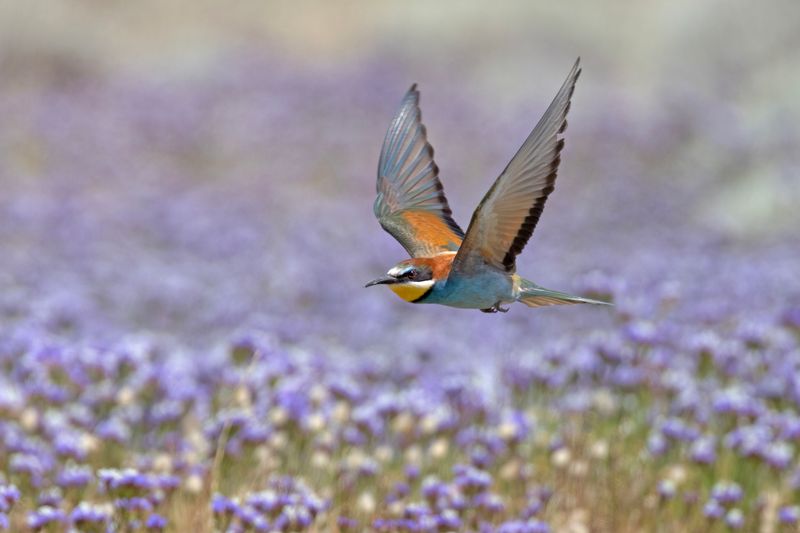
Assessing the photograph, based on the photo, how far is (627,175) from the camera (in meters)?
13.9

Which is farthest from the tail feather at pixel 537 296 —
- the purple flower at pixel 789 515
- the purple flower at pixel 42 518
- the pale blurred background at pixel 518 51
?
the pale blurred background at pixel 518 51

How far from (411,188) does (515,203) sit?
0.77m

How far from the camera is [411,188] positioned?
3.11 meters

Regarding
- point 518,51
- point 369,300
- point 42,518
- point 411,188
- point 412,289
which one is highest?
point 518,51

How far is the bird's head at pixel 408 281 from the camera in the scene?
2.29m

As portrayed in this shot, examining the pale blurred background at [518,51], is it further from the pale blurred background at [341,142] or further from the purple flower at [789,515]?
the purple flower at [789,515]

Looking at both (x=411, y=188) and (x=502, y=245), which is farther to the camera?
(x=411, y=188)

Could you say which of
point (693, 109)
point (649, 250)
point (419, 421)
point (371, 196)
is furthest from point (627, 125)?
point (419, 421)

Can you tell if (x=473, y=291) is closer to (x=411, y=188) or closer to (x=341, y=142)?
(x=411, y=188)

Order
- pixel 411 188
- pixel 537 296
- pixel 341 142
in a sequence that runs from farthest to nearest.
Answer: pixel 341 142 → pixel 411 188 → pixel 537 296

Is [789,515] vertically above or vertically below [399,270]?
below

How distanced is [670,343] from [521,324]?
2.19m

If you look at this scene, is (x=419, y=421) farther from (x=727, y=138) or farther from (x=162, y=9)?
(x=162, y=9)

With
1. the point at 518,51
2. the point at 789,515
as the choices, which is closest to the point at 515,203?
the point at 789,515
